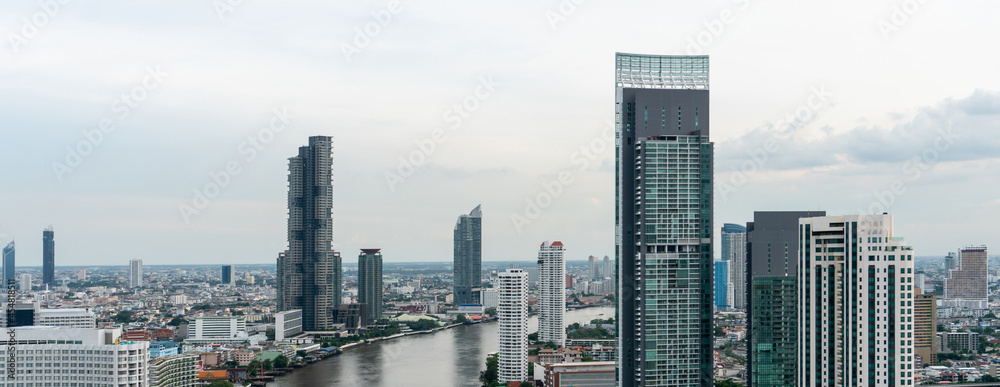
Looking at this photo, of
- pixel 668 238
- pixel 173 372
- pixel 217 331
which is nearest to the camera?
pixel 668 238

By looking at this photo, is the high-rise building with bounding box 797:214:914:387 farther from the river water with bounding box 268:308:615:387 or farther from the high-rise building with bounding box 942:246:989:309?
the high-rise building with bounding box 942:246:989:309

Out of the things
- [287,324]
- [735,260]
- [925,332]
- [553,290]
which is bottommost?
[287,324]

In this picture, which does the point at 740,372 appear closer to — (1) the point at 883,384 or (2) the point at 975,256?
(1) the point at 883,384

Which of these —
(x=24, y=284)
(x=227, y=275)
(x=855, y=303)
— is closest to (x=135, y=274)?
(x=227, y=275)

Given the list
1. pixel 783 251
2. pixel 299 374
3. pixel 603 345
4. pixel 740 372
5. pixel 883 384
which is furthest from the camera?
pixel 603 345

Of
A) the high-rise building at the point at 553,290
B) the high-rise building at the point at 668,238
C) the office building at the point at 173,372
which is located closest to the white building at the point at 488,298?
the high-rise building at the point at 553,290

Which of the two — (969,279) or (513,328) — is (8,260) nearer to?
(513,328)

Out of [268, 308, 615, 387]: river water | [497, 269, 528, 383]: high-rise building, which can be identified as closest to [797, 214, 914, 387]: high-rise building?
[497, 269, 528, 383]: high-rise building

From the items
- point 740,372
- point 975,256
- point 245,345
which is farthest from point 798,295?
point 975,256
